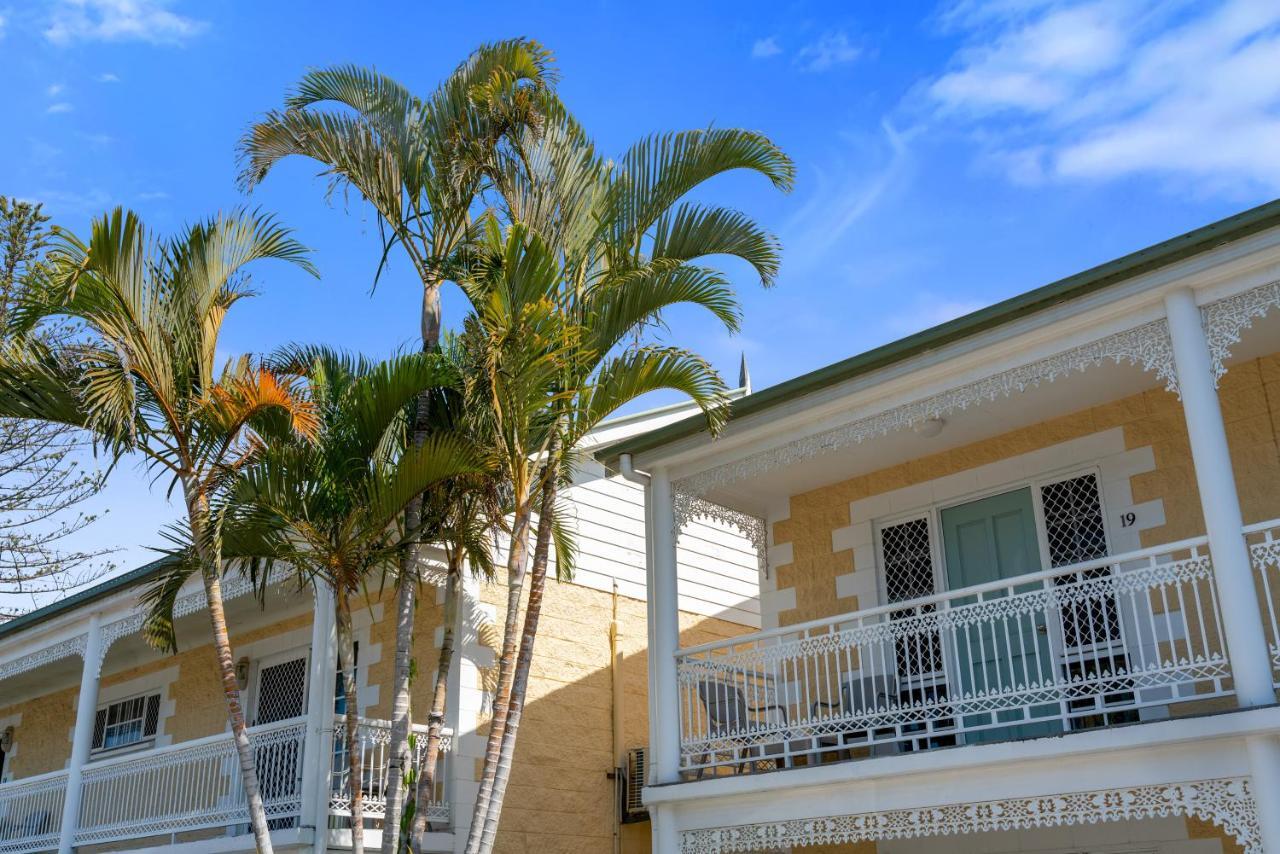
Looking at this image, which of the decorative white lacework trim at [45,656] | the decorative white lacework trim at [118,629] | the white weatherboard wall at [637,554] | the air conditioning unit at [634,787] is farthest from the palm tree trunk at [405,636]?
the decorative white lacework trim at [45,656]

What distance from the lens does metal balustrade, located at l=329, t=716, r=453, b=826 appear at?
1059cm

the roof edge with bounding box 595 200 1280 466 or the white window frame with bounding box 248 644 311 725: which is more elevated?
the roof edge with bounding box 595 200 1280 466

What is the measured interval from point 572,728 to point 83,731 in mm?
5298

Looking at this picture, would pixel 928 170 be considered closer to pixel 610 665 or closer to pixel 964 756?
pixel 964 756

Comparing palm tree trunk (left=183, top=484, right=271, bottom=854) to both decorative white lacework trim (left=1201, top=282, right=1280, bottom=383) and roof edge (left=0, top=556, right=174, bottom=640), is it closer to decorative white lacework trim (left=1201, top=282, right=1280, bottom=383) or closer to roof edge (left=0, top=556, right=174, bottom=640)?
roof edge (left=0, top=556, right=174, bottom=640)

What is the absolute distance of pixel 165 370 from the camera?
895cm

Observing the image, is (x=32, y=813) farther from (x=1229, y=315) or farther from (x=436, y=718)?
(x=1229, y=315)

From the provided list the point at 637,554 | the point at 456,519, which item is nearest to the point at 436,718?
the point at 456,519

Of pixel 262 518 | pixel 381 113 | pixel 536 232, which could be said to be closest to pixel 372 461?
pixel 262 518

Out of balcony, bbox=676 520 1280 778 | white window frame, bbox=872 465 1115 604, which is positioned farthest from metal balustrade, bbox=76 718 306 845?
white window frame, bbox=872 465 1115 604

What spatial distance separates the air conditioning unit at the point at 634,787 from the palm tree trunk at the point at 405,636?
4.07m

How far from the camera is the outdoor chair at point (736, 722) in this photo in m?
9.55

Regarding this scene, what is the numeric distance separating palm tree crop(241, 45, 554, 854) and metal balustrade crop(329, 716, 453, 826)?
1.46 metres

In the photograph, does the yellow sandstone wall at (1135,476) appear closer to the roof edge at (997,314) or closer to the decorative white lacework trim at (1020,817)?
the roof edge at (997,314)
